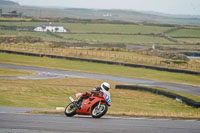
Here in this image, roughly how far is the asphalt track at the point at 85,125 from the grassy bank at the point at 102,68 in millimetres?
38982

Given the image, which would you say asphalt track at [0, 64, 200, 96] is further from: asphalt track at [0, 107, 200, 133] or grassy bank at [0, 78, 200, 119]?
asphalt track at [0, 107, 200, 133]

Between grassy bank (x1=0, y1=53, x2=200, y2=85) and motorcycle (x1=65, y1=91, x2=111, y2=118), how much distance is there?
125ft

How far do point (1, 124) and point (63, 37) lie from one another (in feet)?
408

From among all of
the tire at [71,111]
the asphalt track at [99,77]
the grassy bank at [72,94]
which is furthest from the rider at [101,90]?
the asphalt track at [99,77]

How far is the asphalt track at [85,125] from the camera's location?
12.0 metres

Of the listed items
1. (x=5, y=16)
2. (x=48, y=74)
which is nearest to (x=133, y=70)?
(x=48, y=74)

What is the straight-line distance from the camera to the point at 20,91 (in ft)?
114

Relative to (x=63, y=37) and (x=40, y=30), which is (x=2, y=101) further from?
(x=40, y=30)

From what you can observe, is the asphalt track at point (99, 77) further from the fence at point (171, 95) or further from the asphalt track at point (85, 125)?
the asphalt track at point (85, 125)

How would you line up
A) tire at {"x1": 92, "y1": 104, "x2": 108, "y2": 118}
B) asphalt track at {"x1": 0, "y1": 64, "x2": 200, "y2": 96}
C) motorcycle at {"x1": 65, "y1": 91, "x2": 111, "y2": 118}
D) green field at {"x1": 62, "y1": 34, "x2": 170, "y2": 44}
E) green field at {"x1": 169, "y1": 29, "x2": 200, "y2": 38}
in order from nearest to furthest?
tire at {"x1": 92, "y1": 104, "x2": 108, "y2": 118}
motorcycle at {"x1": 65, "y1": 91, "x2": 111, "y2": 118}
asphalt track at {"x1": 0, "y1": 64, "x2": 200, "y2": 96}
green field at {"x1": 62, "y1": 34, "x2": 170, "y2": 44}
green field at {"x1": 169, "y1": 29, "x2": 200, "y2": 38}

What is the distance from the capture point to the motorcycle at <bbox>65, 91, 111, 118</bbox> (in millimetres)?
15523

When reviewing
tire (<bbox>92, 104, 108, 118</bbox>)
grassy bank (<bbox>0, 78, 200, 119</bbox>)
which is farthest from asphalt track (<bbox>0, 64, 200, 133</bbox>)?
grassy bank (<bbox>0, 78, 200, 119</bbox>)

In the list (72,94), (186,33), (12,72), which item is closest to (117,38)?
(186,33)

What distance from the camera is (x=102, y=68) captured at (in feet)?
→ 200
